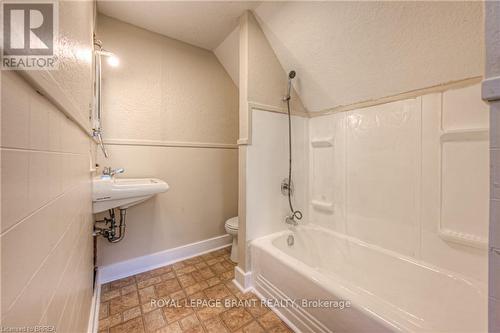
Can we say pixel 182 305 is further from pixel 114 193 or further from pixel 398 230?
pixel 398 230

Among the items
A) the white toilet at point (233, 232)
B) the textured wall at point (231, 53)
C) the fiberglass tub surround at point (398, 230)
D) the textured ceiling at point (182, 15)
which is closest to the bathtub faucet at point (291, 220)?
the fiberglass tub surround at point (398, 230)

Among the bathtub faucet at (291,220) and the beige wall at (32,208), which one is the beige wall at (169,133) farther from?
the beige wall at (32,208)

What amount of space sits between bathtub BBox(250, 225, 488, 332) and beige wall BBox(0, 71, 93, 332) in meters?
1.16

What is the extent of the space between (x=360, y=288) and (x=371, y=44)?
1.83 meters

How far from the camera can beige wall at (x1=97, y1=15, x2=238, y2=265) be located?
1777 millimetres

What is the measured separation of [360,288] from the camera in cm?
152

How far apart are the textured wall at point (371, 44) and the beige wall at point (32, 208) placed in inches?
65.9

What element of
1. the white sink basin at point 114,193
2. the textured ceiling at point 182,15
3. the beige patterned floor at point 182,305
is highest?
the textured ceiling at point 182,15

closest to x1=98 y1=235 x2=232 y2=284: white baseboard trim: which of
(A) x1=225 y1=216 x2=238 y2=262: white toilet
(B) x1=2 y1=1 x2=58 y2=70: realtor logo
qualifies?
(A) x1=225 y1=216 x2=238 y2=262: white toilet

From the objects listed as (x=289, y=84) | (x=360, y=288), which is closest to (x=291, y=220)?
(x=360, y=288)

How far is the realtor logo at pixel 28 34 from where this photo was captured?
286 mm

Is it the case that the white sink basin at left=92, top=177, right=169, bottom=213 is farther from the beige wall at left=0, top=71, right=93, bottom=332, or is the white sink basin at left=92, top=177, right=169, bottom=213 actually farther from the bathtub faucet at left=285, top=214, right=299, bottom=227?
the bathtub faucet at left=285, top=214, right=299, bottom=227

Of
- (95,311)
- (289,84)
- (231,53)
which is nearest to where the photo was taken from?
(95,311)

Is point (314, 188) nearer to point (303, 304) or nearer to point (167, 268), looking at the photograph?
point (303, 304)
